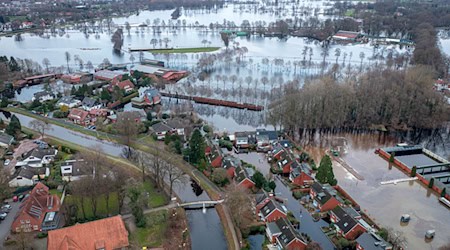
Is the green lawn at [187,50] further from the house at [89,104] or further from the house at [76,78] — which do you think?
the house at [89,104]

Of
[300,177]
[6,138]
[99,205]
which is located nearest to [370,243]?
[300,177]

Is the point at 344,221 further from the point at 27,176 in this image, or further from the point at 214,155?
the point at 27,176

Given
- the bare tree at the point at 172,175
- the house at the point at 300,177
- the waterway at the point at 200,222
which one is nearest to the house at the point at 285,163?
the house at the point at 300,177

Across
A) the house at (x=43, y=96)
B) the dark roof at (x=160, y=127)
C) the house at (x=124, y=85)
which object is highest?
the house at (x=124, y=85)

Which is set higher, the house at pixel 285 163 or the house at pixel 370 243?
the house at pixel 285 163

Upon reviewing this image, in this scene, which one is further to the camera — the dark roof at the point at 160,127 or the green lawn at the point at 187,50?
the green lawn at the point at 187,50

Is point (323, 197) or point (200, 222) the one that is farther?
point (323, 197)

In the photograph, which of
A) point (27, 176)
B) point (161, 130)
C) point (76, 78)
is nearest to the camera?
point (27, 176)

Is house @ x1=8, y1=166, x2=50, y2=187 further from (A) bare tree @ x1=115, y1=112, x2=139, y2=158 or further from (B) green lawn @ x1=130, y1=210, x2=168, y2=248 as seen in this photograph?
(B) green lawn @ x1=130, y1=210, x2=168, y2=248
